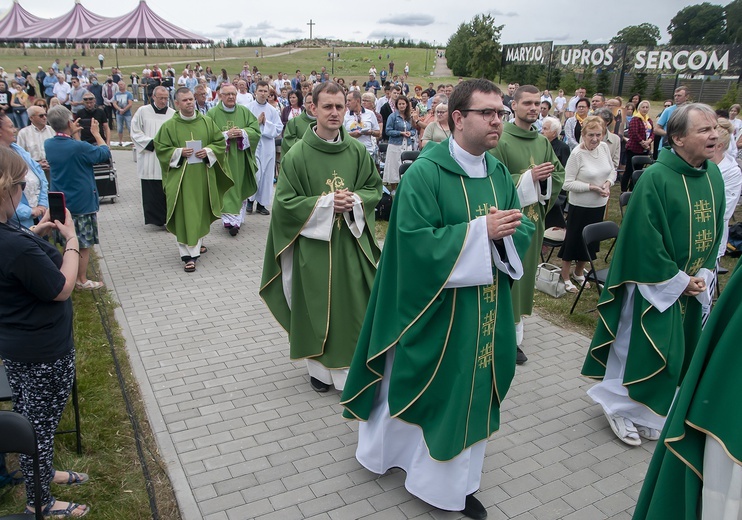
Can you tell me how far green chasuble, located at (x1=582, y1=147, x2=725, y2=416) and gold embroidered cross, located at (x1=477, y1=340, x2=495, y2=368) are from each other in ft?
4.48

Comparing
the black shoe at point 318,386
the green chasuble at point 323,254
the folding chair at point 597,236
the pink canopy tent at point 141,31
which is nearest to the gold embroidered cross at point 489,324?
the green chasuble at point 323,254

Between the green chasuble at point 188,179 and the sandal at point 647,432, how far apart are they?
5.86 m

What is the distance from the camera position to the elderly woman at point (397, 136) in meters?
12.1

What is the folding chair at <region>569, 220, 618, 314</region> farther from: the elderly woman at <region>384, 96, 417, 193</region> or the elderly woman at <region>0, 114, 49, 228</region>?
the elderly woman at <region>384, 96, 417, 193</region>

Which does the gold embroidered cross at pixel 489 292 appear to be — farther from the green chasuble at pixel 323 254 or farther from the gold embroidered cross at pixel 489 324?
the green chasuble at pixel 323 254

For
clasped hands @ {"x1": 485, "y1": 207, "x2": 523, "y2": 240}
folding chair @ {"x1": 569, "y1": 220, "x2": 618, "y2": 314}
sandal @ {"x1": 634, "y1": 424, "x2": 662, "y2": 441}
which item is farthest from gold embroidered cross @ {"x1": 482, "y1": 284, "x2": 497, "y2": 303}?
folding chair @ {"x1": 569, "y1": 220, "x2": 618, "y2": 314}

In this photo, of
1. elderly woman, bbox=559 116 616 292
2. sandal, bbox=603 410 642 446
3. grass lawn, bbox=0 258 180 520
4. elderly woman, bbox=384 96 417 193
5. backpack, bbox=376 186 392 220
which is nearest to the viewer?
grass lawn, bbox=0 258 180 520

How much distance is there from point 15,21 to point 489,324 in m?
36.4

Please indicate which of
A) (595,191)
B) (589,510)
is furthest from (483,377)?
(595,191)

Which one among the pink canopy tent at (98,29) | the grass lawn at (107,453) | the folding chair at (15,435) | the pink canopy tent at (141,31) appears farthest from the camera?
the pink canopy tent at (98,29)

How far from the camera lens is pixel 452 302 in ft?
11.1

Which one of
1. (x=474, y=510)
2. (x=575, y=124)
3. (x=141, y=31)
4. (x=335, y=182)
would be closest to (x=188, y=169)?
(x=335, y=182)

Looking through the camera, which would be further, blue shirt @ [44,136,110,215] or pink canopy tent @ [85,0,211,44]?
pink canopy tent @ [85,0,211,44]

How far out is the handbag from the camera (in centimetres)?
735
